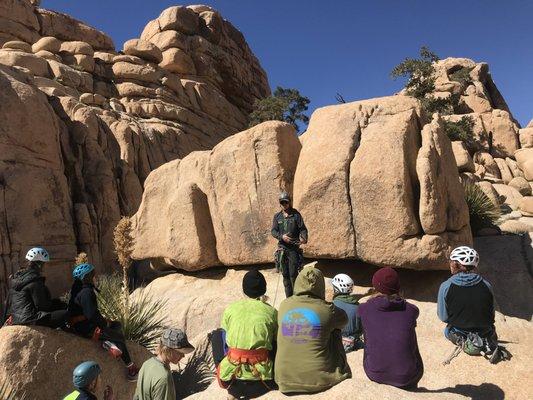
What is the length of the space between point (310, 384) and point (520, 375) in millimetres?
3520

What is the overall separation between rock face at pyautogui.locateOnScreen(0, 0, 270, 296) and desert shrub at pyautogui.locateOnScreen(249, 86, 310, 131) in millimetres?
3023

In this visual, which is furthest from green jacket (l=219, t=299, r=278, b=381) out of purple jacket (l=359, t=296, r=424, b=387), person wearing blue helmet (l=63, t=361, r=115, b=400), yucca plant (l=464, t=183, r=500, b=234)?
yucca plant (l=464, t=183, r=500, b=234)

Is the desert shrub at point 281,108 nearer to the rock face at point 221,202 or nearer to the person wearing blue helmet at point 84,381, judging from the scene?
the rock face at point 221,202

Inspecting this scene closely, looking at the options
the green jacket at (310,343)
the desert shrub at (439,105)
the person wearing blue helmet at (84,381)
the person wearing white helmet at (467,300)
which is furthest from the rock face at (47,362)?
the desert shrub at (439,105)

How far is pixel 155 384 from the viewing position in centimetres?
491

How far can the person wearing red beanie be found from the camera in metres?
4.68

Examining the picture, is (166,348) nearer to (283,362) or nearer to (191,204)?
(283,362)

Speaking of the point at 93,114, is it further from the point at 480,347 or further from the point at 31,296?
the point at 480,347

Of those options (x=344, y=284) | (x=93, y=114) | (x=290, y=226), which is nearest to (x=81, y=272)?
(x=290, y=226)

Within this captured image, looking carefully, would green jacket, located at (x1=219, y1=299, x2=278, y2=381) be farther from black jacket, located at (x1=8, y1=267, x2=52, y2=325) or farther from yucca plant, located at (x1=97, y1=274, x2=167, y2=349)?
yucca plant, located at (x1=97, y1=274, x2=167, y2=349)

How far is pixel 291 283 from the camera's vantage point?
9.30 metres

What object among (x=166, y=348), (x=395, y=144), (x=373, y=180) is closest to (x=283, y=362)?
(x=166, y=348)

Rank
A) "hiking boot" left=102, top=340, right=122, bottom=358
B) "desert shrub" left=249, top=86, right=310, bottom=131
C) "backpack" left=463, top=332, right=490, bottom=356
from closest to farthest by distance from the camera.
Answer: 1. "backpack" left=463, top=332, right=490, bottom=356
2. "hiking boot" left=102, top=340, right=122, bottom=358
3. "desert shrub" left=249, top=86, right=310, bottom=131

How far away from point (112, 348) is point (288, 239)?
3.95 m
